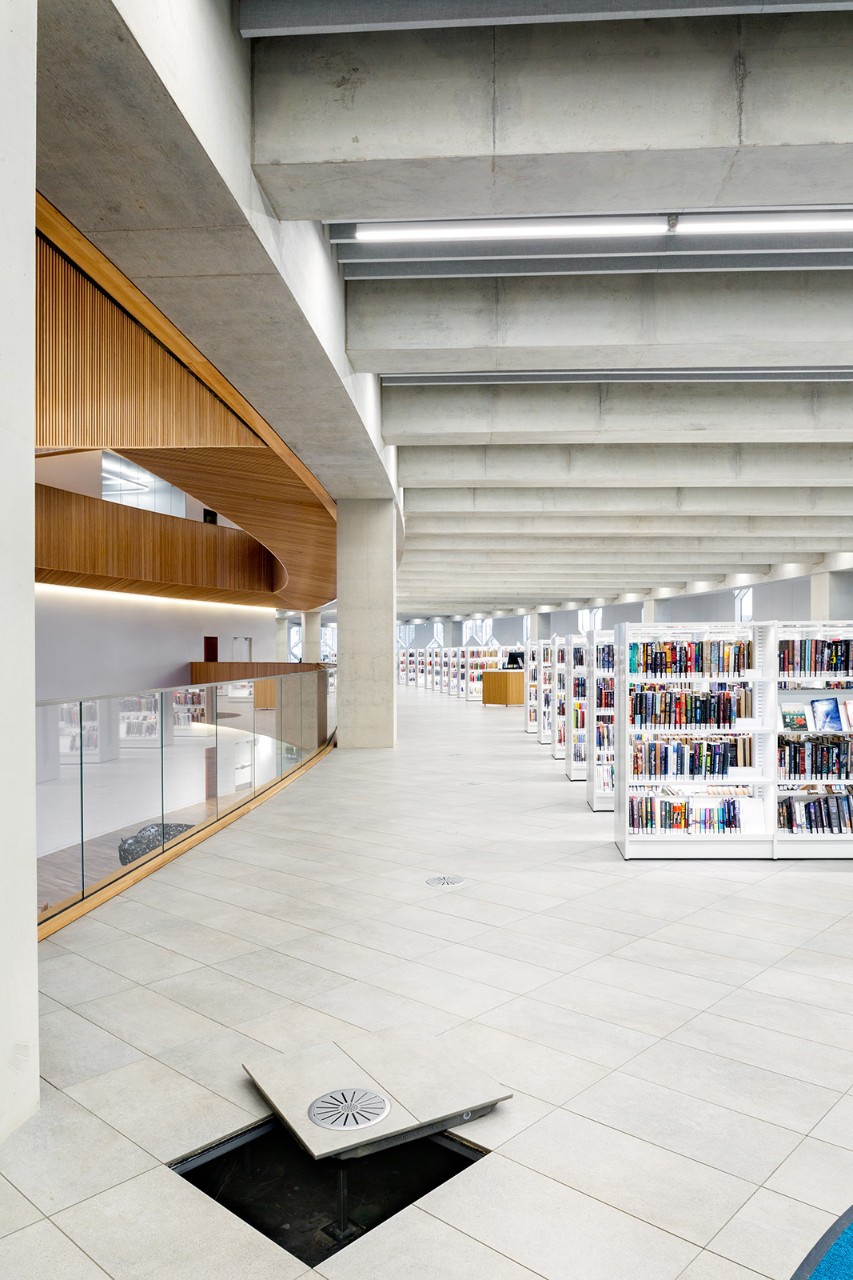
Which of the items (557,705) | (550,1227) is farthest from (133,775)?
(557,705)

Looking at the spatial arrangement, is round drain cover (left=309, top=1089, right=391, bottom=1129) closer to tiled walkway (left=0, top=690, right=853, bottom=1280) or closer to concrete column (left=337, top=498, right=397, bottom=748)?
tiled walkway (left=0, top=690, right=853, bottom=1280)

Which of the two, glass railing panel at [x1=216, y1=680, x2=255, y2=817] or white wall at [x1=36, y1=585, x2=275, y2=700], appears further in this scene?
white wall at [x1=36, y1=585, x2=275, y2=700]

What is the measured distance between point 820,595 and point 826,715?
17.2 m

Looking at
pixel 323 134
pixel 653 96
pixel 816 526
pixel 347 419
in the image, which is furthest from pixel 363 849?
pixel 816 526

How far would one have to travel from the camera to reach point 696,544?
787 inches

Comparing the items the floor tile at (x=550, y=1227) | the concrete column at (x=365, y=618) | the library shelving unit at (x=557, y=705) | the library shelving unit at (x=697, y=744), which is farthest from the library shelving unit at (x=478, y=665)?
the floor tile at (x=550, y=1227)

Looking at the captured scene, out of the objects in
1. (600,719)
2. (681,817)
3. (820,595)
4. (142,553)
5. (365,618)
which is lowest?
(681,817)

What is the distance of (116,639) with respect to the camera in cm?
1755

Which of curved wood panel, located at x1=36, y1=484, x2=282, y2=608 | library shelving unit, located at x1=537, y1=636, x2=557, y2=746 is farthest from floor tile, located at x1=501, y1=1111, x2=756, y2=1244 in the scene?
curved wood panel, located at x1=36, y1=484, x2=282, y2=608

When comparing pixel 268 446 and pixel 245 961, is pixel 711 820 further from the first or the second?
pixel 268 446

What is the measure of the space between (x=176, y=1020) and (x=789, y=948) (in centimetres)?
296

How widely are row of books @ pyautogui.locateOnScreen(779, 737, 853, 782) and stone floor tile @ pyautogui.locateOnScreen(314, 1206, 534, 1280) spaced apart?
505 cm

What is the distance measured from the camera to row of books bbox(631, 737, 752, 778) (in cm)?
670

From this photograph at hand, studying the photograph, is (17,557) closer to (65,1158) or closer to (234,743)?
(65,1158)
